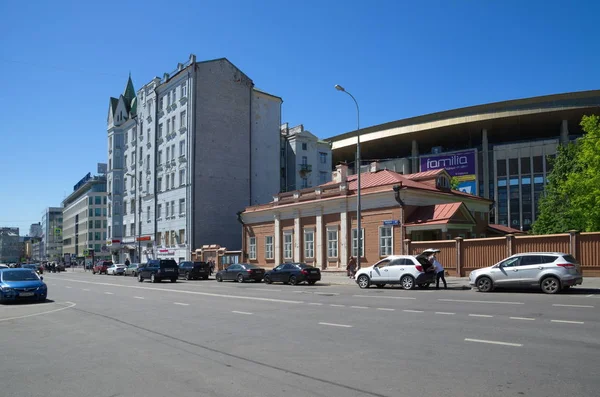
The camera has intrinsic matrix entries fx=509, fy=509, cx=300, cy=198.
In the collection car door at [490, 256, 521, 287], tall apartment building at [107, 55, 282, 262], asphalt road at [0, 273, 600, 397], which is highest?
tall apartment building at [107, 55, 282, 262]

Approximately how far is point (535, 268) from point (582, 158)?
23.1 meters

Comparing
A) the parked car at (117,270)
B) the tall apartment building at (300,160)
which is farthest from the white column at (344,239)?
the parked car at (117,270)

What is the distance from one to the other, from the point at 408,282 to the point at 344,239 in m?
14.5

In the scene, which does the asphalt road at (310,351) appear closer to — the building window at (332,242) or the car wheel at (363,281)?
the car wheel at (363,281)

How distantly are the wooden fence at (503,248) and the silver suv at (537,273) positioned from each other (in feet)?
19.4

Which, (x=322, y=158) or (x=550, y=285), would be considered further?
(x=322, y=158)

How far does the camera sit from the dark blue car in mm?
19172

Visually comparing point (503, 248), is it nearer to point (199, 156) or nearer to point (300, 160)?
point (199, 156)

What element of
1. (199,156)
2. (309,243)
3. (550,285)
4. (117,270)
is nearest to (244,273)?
(309,243)

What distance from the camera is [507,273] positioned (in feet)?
66.8

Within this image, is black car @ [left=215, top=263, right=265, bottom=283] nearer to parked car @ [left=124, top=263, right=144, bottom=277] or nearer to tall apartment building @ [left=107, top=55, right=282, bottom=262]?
tall apartment building @ [left=107, top=55, right=282, bottom=262]

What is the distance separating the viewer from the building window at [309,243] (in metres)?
41.0

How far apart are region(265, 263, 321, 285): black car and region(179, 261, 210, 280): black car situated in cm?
1144

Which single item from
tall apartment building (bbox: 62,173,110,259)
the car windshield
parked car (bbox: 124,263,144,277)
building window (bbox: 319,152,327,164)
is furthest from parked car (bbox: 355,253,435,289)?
tall apartment building (bbox: 62,173,110,259)
